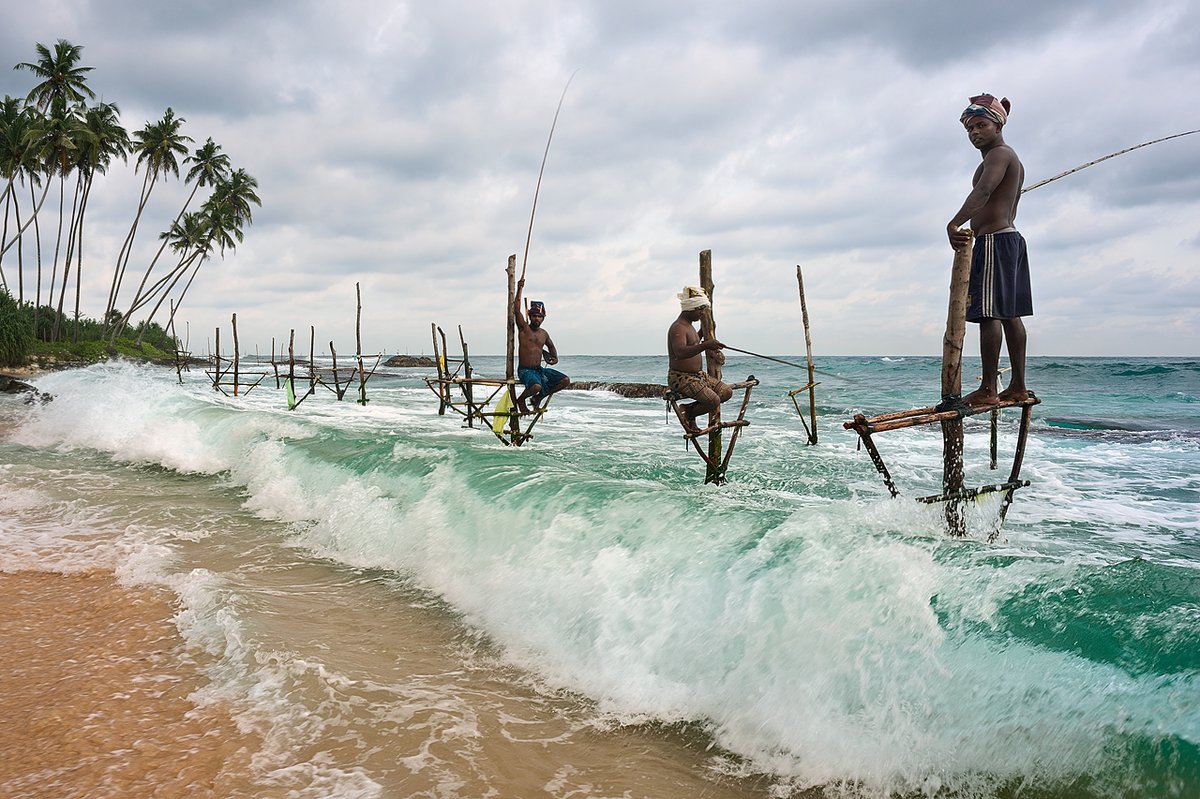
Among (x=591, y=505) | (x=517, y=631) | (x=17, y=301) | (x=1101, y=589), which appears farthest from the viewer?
(x=17, y=301)

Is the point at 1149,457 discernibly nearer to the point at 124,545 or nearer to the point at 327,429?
the point at 327,429

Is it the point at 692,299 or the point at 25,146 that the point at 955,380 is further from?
the point at 25,146

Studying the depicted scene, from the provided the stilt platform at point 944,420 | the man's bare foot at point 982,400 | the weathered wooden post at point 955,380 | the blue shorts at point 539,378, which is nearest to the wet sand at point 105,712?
the stilt platform at point 944,420

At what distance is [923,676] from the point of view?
3566mm

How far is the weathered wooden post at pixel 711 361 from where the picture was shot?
28.8ft

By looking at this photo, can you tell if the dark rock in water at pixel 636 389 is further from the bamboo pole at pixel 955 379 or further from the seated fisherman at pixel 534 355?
the bamboo pole at pixel 955 379

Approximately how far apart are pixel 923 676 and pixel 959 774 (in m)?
0.51

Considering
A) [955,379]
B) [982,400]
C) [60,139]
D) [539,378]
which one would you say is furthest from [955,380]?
[60,139]

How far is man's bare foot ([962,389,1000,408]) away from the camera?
4574mm

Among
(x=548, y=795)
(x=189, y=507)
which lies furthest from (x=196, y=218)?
(x=548, y=795)

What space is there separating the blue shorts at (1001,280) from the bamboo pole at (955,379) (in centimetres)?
9

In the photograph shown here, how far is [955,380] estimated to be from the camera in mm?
4812

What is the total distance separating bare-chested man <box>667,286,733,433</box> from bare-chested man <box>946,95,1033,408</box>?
3.44 m

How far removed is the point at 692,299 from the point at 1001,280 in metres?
3.86
